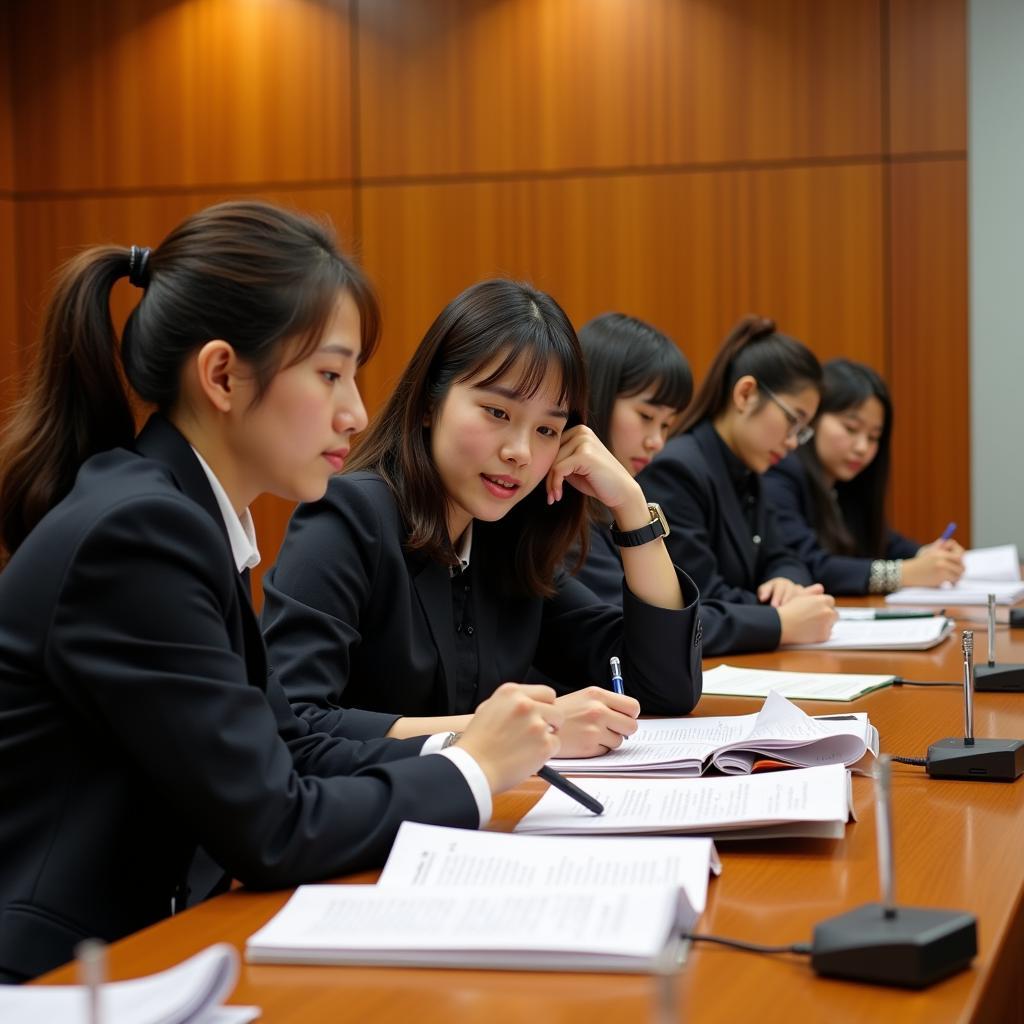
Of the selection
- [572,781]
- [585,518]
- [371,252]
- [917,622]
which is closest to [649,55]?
[371,252]

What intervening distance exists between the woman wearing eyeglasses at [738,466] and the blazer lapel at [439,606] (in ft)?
4.13

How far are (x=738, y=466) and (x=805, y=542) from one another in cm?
69

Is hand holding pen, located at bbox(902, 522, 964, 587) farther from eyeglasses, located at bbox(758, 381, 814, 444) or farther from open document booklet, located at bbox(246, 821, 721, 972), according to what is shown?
open document booklet, located at bbox(246, 821, 721, 972)

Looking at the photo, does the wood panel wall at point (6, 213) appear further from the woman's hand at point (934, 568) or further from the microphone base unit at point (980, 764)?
the microphone base unit at point (980, 764)

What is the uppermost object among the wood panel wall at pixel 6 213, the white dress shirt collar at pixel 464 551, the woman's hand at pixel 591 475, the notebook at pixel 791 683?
the wood panel wall at pixel 6 213

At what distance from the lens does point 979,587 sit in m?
3.92

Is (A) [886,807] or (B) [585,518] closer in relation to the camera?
(A) [886,807]

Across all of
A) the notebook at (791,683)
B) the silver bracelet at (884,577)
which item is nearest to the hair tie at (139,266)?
the notebook at (791,683)

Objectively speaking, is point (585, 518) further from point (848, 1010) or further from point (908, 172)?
point (908, 172)

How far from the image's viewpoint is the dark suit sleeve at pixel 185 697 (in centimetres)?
123

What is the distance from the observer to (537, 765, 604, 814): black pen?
1.43m

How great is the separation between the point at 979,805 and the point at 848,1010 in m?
0.62

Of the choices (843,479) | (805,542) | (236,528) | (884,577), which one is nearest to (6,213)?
(843,479)

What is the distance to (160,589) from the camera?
1252 millimetres
